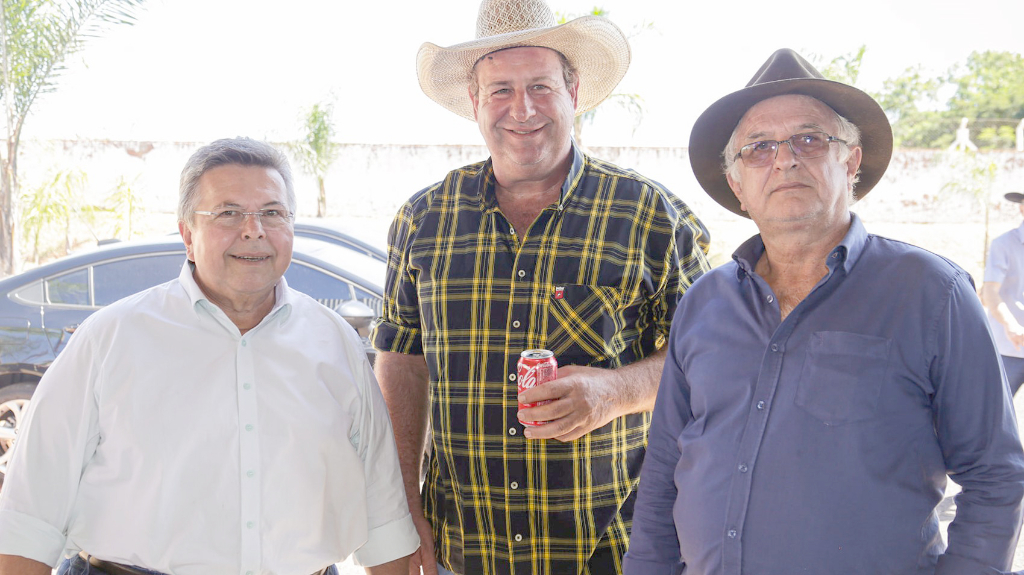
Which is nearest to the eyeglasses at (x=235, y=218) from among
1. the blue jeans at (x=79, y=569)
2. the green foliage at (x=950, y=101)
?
the blue jeans at (x=79, y=569)

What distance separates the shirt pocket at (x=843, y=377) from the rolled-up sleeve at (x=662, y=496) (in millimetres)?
363

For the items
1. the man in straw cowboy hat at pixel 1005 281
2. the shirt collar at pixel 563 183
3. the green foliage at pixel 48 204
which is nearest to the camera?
the shirt collar at pixel 563 183

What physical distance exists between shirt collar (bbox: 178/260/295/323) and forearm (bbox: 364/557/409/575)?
0.75 m

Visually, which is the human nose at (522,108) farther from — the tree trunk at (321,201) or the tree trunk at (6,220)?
the tree trunk at (321,201)

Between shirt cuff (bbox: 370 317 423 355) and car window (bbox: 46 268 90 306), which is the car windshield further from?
shirt cuff (bbox: 370 317 423 355)

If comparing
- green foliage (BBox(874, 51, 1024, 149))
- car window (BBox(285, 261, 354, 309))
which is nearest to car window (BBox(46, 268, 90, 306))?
car window (BBox(285, 261, 354, 309))

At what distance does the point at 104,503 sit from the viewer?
1785 mm

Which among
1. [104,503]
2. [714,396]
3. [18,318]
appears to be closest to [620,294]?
[714,396]

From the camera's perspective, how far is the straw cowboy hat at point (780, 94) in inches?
70.7

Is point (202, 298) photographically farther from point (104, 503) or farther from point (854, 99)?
point (854, 99)

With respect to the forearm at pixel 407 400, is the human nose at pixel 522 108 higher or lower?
higher

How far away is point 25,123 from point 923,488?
33.7ft

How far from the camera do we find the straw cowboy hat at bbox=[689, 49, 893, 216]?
1795 mm

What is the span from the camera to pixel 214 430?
1828mm
